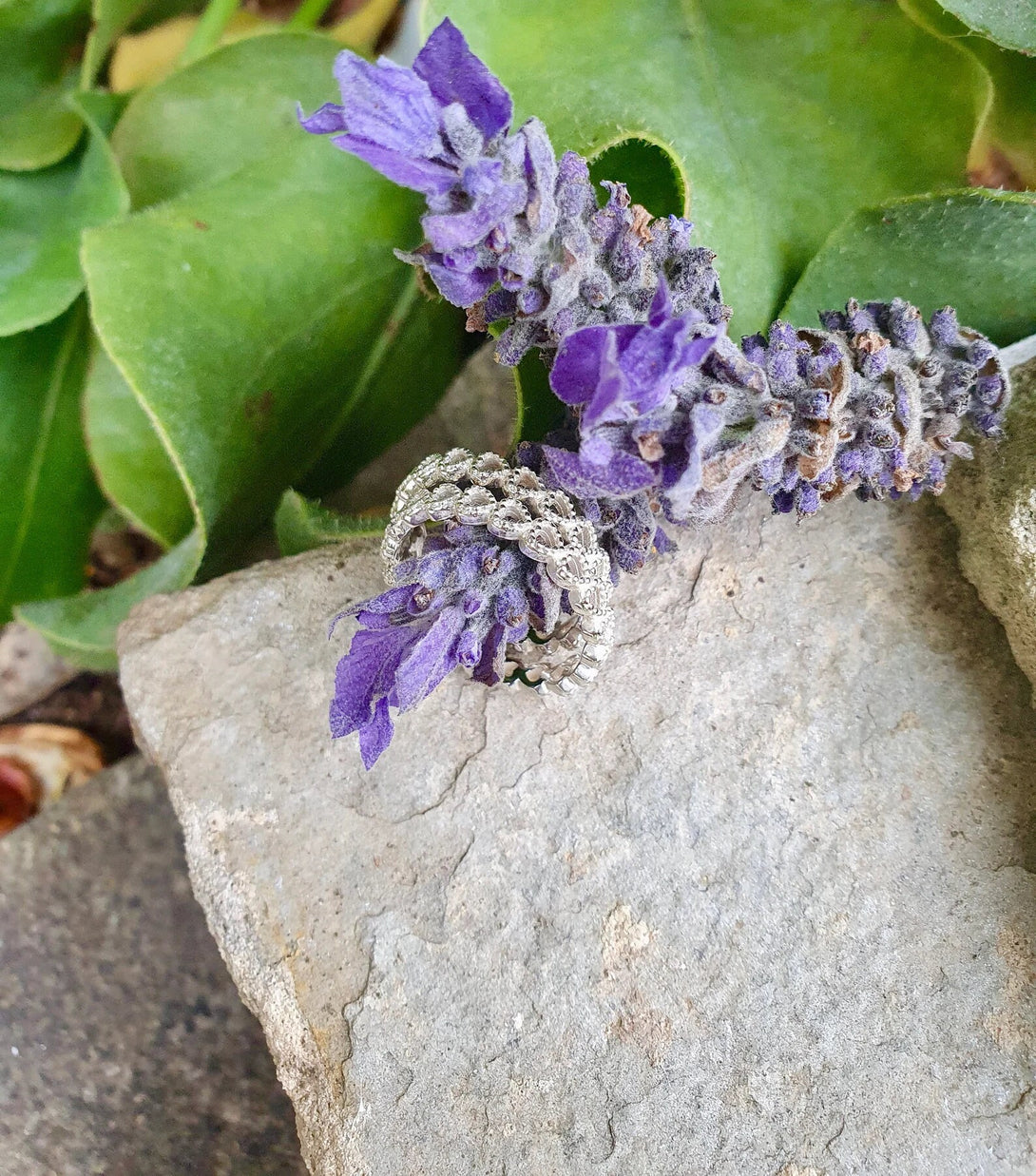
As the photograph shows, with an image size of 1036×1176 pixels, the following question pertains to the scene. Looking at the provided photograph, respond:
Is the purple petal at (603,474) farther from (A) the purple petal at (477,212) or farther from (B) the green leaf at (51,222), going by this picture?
(B) the green leaf at (51,222)

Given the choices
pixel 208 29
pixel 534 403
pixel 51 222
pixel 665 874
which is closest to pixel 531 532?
pixel 534 403

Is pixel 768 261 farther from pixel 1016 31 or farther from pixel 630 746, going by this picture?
pixel 630 746

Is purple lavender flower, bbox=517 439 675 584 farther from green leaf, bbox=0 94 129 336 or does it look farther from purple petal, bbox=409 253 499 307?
green leaf, bbox=0 94 129 336

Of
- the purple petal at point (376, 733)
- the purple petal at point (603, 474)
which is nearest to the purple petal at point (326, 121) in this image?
the purple petal at point (603, 474)

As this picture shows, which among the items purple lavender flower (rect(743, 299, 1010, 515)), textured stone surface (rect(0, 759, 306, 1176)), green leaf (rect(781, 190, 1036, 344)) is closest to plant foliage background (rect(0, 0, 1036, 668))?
green leaf (rect(781, 190, 1036, 344))

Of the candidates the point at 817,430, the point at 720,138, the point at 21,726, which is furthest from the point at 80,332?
the point at 817,430

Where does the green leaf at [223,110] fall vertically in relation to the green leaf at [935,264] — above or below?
below
